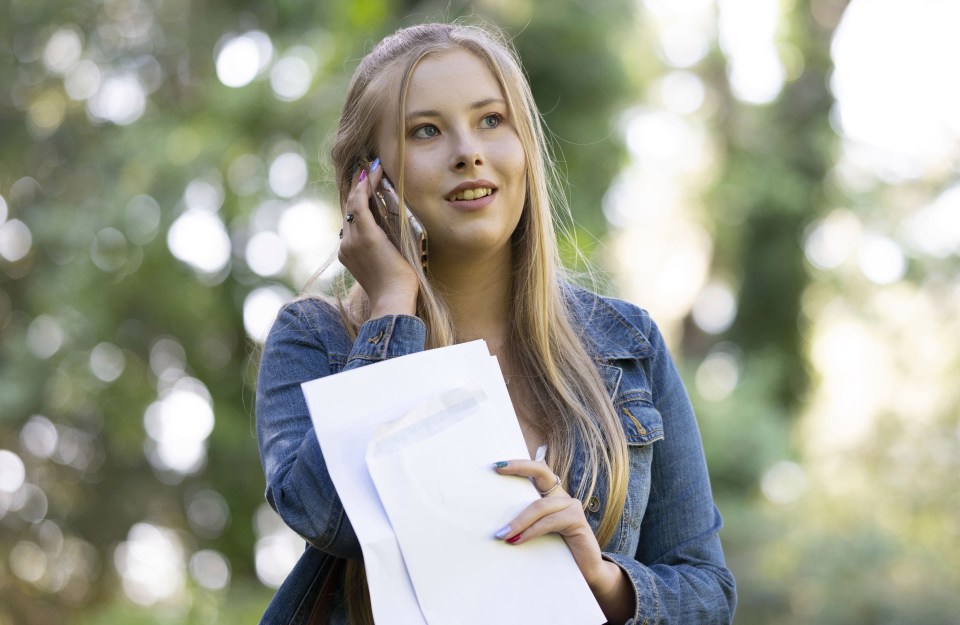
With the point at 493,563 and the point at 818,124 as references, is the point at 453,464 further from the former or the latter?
the point at 818,124

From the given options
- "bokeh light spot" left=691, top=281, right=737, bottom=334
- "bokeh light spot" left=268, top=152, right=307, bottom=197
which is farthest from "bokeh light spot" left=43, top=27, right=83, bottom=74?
"bokeh light spot" left=691, top=281, right=737, bottom=334

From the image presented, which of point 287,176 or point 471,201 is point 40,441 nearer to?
point 287,176

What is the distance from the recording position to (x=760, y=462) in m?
9.64

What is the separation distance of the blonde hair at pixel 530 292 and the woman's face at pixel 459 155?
0.9 inches

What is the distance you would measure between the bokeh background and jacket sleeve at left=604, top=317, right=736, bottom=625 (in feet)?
10.7

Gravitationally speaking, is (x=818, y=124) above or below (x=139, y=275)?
above

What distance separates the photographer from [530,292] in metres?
2.30

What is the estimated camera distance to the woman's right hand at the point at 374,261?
207cm

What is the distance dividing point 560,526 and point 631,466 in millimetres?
371

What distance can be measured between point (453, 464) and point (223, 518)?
8841 mm

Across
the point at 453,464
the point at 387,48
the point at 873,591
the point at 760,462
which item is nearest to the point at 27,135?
the point at 760,462

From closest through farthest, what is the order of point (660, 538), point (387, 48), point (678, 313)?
point (660, 538)
point (387, 48)
point (678, 313)

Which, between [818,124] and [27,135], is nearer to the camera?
[27,135]

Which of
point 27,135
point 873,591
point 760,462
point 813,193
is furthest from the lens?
point 813,193
